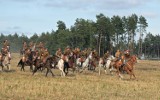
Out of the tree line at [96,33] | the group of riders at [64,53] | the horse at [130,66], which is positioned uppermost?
the tree line at [96,33]

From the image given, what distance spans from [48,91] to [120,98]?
3.94 meters

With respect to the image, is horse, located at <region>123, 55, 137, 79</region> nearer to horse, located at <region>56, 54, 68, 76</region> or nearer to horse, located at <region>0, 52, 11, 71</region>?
horse, located at <region>56, 54, 68, 76</region>

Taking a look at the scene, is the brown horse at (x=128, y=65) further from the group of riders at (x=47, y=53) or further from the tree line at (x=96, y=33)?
the tree line at (x=96, y=33)

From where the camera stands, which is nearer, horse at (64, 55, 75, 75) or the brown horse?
the brown horse

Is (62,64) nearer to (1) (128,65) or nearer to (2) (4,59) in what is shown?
(1) (128,65)

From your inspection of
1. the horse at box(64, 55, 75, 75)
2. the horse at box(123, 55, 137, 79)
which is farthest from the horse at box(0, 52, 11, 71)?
the horse at box(123, 55, 137, 79)

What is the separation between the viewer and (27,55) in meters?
38.7

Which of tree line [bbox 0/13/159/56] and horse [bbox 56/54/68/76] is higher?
tree line [bbox 0/13/159/56]

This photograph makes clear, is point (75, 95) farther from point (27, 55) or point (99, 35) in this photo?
point (99, 35)

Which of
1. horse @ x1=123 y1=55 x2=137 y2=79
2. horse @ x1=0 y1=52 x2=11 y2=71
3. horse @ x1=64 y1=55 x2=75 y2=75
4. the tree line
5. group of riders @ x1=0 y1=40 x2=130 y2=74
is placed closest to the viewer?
horse @ x1=123 y1=55 x2=137 y2=79

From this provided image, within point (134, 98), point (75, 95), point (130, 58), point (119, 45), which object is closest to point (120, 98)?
point (134, 98)

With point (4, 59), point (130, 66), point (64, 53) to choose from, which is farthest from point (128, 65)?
point (4, 59)

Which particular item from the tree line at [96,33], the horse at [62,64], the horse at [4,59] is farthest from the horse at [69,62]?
the tree line at [96,33]

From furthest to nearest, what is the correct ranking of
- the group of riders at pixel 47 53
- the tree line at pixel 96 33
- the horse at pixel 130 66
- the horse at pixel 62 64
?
the tree line at pixel 96 33 → the horse at pixel 62 64 → the group of riders at pixel 47 53 → the horse at pixel 130 66
